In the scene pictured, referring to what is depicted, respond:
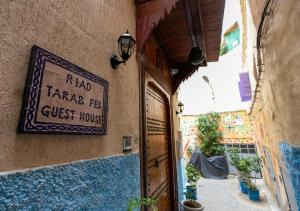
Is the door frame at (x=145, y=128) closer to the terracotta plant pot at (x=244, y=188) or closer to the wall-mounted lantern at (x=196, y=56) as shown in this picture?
the wall-mounted lantern at (x=196, y=56)

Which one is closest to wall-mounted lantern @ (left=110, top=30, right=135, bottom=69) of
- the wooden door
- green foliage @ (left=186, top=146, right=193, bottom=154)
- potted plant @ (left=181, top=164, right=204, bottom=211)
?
the wooden door

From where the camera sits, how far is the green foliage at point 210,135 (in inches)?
398

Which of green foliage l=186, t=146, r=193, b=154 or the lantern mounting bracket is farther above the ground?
the lantern mounting bracket

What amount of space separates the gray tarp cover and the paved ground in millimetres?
784

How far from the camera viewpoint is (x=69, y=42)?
4.02 ft

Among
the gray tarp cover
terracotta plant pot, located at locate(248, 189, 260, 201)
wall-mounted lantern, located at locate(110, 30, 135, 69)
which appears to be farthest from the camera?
the gray tarp cover

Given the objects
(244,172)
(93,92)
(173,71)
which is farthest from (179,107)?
(93,92)

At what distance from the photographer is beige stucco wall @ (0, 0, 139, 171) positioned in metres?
0.83

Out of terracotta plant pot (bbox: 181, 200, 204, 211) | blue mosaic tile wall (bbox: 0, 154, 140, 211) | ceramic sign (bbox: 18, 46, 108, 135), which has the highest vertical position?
ceramic sign (bbox: 18, 46, 108, 135)

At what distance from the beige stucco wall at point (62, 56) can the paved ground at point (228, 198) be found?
513 cm

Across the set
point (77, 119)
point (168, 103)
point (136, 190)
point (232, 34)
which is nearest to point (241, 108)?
point (232, 34)

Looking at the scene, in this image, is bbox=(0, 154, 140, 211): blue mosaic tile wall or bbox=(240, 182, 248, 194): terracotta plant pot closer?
bbox=(0, 154, 140, 211): blue mosaic tile wall

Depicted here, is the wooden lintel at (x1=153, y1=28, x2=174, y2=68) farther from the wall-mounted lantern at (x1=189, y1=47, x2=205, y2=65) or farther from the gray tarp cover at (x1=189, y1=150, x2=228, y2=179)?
the gray tarp cover at (x1=189, y1=150, x2=228, y2=179)

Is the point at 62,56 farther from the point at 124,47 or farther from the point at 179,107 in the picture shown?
the point at 179,107
